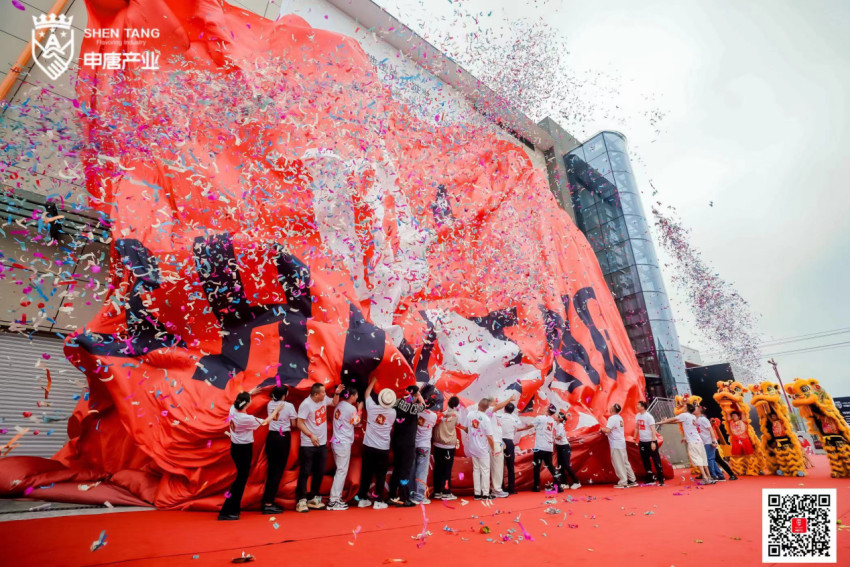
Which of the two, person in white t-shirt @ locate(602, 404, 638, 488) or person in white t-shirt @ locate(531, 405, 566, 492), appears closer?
person in white t-shirt @ locate(531, 405, 566, 492)

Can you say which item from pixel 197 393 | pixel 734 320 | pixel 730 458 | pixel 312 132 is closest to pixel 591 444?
pixel 730 458

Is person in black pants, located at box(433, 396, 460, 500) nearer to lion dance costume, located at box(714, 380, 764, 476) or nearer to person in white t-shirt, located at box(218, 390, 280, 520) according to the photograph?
person in white t-shirt, located at box(218, 390, 280, 520)

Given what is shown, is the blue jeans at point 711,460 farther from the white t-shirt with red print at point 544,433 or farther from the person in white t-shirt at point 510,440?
the person in white t-shirt at point 510,440

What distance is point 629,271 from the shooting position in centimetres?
1334

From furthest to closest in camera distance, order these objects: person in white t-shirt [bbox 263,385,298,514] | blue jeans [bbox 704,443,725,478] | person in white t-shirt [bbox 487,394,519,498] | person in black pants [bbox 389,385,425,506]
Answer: blue jeans [bbox 704,443,725,478] → person in white t-shirt [bbox 487,394,519,498] → person in black pants [bbox 389,385,425,506] → person in white t-shirt [bbox 263,385,298,514]

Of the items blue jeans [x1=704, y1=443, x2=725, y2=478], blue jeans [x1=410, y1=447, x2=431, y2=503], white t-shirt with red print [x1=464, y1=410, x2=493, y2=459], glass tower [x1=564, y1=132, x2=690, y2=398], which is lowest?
blue jeans [x1=704, y1=443, x2=725, y2=478]

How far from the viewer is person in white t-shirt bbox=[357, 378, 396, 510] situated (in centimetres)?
451

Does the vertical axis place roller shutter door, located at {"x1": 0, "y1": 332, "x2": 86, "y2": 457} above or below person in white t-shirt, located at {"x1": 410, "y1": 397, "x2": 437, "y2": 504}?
above

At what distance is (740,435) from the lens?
7953 mm

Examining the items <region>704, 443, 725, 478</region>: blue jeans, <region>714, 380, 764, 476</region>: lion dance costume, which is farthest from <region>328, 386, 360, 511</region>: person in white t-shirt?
<region>714, 380, 764, 476</region>: lion dance costume

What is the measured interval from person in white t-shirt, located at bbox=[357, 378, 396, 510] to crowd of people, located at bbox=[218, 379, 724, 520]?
1 cm

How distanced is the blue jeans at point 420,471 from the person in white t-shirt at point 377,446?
47cm

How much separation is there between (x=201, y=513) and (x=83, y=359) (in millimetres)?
2027

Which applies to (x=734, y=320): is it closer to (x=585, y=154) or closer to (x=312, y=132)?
(x=585, y=154)
